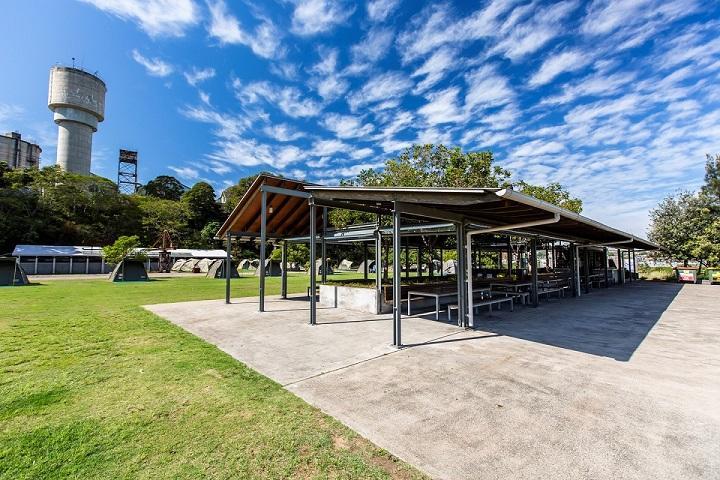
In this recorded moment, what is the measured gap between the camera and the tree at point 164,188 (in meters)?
60.9

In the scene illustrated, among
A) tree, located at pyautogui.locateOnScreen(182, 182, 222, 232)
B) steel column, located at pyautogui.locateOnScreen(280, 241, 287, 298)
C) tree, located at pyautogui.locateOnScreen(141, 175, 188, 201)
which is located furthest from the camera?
tree, located at pyautogui.locateOnScreen(141, 175, 188, 201)

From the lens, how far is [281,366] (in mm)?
4516

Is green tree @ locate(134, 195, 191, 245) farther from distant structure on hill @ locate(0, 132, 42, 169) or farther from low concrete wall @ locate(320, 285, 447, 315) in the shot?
low concrete wall @ locate(320, 285, 447, 315)

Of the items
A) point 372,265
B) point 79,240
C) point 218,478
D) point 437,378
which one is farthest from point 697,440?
point 79,240

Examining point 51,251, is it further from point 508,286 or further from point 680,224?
point 680,224

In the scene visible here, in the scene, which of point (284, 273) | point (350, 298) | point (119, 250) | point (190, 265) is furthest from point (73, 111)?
point (350, 298)

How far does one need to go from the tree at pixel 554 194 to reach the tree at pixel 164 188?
61.3 m

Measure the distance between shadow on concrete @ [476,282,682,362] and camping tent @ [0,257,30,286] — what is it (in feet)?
74.8

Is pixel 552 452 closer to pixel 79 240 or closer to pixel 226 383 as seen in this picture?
pixel 226 383

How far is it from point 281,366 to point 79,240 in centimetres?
4679

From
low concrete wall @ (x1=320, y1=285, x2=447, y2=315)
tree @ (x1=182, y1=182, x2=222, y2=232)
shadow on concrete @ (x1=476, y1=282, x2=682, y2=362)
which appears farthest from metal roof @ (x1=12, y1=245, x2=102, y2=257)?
shadow on concrete @ (x1=476, y1=282, x2=682, y2=362)

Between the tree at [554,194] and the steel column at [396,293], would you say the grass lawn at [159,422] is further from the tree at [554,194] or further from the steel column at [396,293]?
the tree at [554,194]

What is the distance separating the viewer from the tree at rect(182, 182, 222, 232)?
52.6 meters

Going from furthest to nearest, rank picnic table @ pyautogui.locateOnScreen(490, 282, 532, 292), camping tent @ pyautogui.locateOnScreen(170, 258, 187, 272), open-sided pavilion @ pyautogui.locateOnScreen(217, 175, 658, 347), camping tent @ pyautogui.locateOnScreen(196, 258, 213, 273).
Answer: camping tent @ pyautogui.locateOnScreen(170, 258, 187, 272), camping tent @ pyautogui.locateOnScreen(196, 258, 213, 273), picnic table @ pyautogui.locateOnScreen(490, 282, 532, 292), open-sided pavilion @ pyautogui.locateOnScreen(217, 175, 658, 347)
